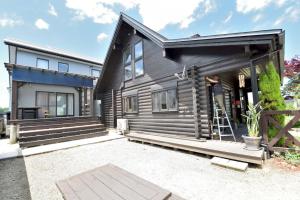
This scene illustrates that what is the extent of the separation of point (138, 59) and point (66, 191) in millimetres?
7329

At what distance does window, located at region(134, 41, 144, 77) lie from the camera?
8594mm

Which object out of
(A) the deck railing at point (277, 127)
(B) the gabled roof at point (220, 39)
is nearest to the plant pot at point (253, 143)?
(A) the deck railing at point (277, 127)

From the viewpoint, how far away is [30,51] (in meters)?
11.6

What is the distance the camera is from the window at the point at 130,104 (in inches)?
357

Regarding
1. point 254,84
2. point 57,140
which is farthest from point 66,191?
point 57,140

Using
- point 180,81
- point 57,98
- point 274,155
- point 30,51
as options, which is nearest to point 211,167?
point 274,155

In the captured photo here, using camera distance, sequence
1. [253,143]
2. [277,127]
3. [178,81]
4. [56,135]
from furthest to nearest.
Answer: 1. [56,135]
2. [178,81]
3. [277,127]
4. [253,143]

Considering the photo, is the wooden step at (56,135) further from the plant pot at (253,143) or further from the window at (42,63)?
the plant pot at (253,143)

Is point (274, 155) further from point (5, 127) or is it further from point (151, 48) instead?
point (5, 127)

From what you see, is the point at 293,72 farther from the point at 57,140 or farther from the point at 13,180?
the point at 13,180

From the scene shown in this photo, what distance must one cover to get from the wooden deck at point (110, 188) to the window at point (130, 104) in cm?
591

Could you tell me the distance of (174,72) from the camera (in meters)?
6.79

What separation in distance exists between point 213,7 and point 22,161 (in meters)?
12.1

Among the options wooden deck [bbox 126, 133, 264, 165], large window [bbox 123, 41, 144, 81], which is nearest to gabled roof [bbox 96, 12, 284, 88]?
large window [bbox 123, 41, 144, 81]
